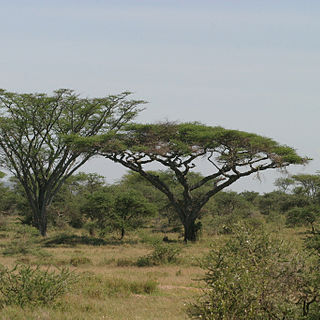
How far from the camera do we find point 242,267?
630cm

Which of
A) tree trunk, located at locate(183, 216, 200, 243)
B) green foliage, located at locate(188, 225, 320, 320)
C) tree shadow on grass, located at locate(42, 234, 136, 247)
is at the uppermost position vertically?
green foliage, located at locate(188, 225, 320, 320)

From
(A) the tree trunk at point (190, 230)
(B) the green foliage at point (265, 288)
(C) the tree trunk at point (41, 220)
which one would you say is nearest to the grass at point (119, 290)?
(B) the green foliage at point (265, 288)

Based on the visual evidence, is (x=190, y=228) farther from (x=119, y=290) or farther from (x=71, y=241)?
(x=119, y=290)

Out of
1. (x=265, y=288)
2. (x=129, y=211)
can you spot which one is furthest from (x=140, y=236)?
(x=265, y=288)

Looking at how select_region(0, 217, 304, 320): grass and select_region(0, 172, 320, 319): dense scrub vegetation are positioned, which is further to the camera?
select_region(0, 217, 304, 320): grass

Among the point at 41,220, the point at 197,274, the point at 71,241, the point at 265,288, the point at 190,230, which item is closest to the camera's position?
the point at 265,288

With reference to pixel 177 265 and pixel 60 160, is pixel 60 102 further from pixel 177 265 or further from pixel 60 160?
pixel 177 265

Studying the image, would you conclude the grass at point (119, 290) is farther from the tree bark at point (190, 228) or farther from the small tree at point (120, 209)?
the small tree at point (120, 209)

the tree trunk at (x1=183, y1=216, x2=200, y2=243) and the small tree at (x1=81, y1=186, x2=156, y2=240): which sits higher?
the small tree at (x1=81, y1=186, x2=156, y2=240)

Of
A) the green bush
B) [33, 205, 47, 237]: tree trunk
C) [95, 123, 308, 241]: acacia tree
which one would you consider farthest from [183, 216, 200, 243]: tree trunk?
the green bush

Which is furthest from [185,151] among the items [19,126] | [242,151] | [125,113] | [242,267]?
[242,267]

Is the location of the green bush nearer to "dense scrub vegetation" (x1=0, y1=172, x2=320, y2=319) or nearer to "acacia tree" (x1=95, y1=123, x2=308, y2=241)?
"dense scrub vegetation" (x1=0, y1=172, x2=320, y2=319)

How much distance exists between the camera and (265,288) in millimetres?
6184

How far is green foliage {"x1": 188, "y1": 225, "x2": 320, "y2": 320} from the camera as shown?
6.04m
